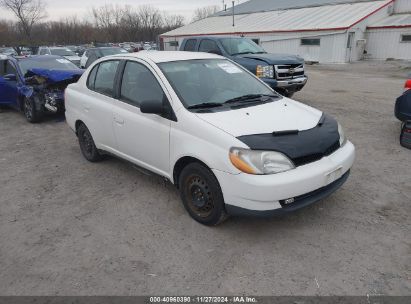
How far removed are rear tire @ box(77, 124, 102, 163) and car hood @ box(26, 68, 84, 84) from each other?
3.16 metres

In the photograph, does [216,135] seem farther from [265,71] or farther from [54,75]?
[54,75]

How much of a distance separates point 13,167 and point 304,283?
16.2 feet

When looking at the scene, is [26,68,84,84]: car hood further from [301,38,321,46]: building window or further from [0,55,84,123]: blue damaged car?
[301,38,321,46]: building window

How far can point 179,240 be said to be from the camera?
10.9 ft

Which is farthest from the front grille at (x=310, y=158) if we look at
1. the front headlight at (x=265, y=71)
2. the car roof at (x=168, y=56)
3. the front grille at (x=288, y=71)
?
the front grille at (x=288, y=71)

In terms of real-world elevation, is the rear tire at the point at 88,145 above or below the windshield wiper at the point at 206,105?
below

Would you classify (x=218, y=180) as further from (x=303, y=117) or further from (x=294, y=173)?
(x=303, y=117)

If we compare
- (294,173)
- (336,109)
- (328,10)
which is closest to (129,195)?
(294,173)

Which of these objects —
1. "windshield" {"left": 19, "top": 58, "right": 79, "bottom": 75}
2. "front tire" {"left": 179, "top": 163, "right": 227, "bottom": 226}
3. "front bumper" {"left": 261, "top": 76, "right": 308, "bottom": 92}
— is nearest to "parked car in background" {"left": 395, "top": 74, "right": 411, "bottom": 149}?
"front bumper" {"left": 261, "top": 76, "right": 308, "bottom": 92}

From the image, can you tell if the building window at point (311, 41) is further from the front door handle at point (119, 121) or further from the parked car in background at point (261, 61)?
the front door handle at point (119, 121)

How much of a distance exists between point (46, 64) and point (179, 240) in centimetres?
752

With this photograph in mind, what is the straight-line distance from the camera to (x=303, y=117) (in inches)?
141

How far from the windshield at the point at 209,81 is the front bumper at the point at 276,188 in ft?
3.39

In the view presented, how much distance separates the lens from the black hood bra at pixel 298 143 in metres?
Answer: 3.02
